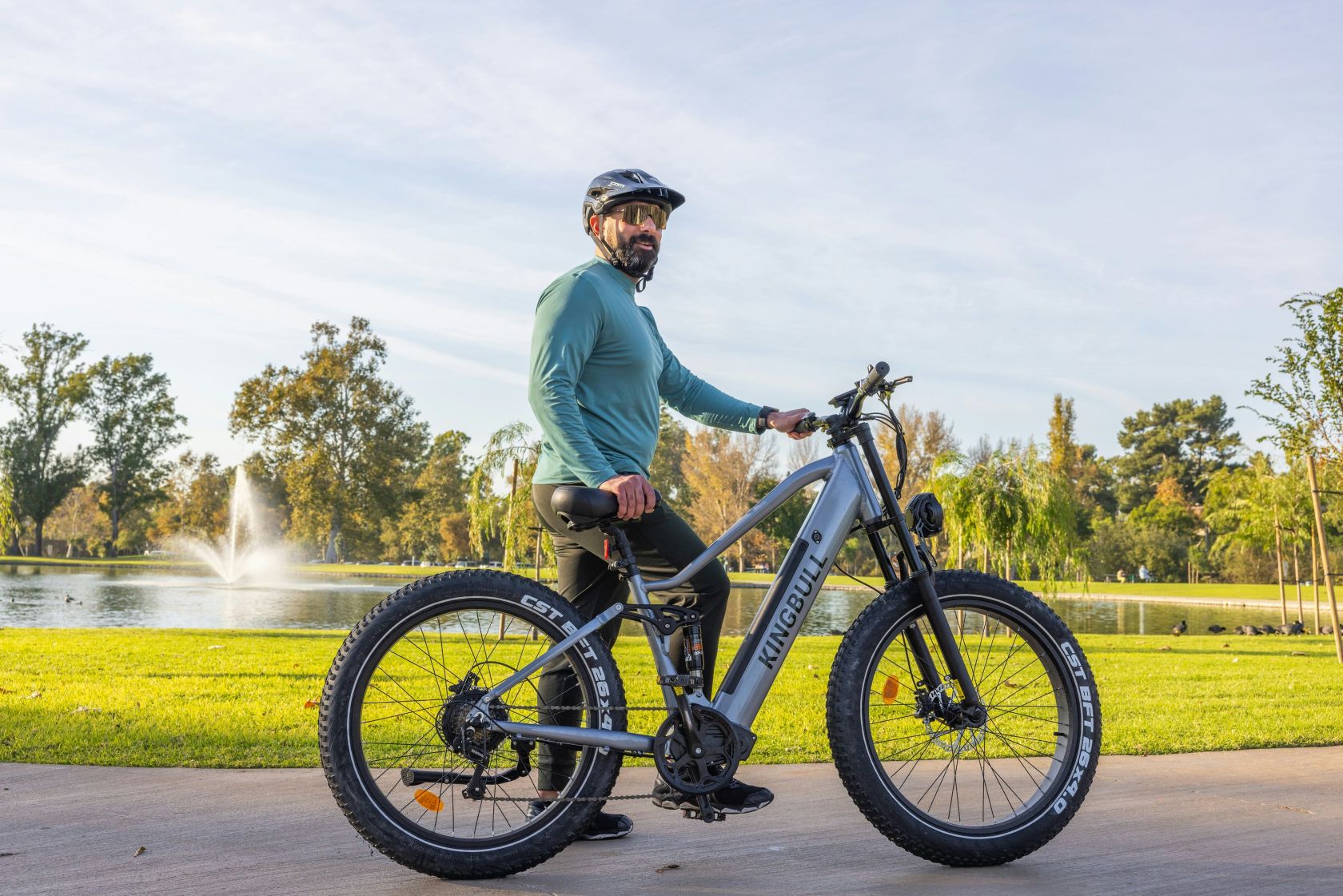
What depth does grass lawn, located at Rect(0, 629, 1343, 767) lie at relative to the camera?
513cm

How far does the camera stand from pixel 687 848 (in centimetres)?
315

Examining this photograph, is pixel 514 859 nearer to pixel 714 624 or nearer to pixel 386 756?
pixel 386 756

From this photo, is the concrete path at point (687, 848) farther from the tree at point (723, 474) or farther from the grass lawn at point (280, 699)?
the tree at point (723, 474)

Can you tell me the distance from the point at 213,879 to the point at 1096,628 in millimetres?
22356

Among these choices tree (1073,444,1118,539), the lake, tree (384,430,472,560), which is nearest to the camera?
the lake

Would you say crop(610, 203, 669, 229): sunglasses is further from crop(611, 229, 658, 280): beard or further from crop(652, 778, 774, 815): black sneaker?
crop(652, 778, 774, 815): black sneaker

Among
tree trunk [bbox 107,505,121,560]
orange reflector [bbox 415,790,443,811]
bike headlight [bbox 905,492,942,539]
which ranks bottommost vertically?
Answer: orange reflector [bbox 415,790,443,811]

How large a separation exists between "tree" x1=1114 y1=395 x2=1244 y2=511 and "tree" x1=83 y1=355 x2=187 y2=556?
204 feet

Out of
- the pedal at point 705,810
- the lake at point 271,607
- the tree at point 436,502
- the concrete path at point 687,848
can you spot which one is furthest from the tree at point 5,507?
the tree at point 436,502

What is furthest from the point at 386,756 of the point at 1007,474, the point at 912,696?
the point at 1007,474

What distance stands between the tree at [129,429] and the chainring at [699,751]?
6701 cm

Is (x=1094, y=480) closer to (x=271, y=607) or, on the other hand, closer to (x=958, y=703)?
(x=271, y=607)

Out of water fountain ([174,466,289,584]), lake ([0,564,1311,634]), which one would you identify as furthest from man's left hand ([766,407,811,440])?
water fountain ([174,466,289,584])

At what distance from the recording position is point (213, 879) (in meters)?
2.76
